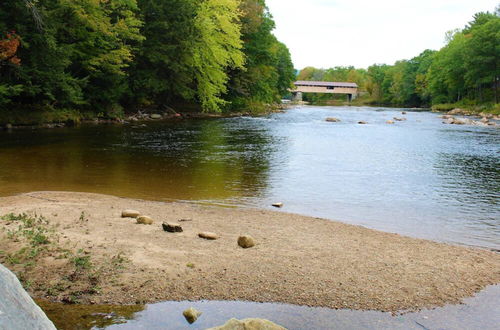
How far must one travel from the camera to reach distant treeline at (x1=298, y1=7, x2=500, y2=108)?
205 feet

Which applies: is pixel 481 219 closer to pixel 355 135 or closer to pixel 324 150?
pixel 324 150

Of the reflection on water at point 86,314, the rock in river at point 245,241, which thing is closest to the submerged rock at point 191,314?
the reflection on water at point 86,314

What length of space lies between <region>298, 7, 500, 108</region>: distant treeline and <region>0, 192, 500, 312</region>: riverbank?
185 ft

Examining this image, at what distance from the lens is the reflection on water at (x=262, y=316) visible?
17.0 feet

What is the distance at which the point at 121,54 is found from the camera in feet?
108

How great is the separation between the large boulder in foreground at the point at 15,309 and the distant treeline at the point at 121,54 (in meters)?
20.2

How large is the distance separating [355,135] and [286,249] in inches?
924

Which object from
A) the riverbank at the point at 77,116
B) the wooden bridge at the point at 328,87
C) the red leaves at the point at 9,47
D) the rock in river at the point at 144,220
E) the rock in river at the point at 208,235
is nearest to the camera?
the rock in river at the point at 208,235

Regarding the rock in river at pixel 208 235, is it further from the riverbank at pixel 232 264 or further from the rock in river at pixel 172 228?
the rock in river at pixel 172 228

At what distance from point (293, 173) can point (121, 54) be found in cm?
A: 2134

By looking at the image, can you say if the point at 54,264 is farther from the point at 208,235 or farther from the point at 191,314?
the point at 208,235

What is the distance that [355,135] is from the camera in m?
29.9

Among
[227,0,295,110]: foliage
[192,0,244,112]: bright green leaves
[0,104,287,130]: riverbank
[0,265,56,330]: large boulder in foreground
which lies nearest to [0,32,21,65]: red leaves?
[0,104,287,130]: riverbank

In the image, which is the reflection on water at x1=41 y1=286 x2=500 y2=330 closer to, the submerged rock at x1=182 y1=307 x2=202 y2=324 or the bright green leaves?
the submerged rock at x1=182 y1=307 x2=202 y2=324
